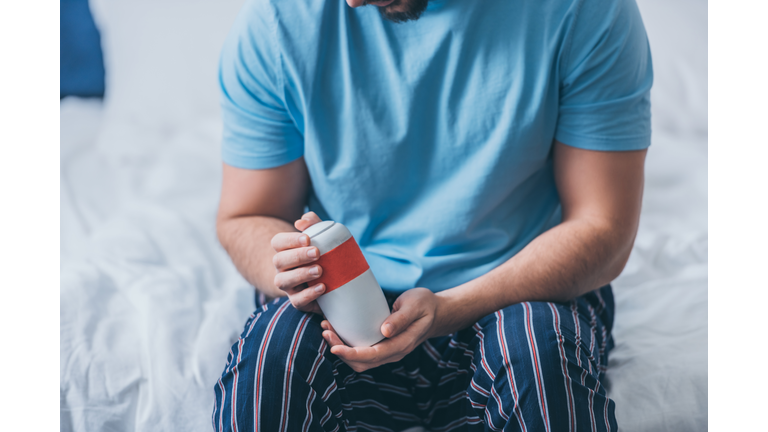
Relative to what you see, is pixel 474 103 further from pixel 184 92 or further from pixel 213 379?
pixel 184 92

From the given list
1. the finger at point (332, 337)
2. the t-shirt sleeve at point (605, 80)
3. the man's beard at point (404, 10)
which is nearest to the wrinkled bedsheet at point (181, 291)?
the finger at point (332, 337)

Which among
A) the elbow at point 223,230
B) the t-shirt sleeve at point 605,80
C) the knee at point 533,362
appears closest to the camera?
the knee at point 533,362

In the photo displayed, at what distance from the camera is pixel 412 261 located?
871mm

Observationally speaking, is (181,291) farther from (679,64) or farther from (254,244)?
(679,64)

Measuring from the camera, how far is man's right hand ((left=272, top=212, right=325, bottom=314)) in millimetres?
647

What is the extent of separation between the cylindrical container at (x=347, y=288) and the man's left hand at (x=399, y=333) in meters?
0.01

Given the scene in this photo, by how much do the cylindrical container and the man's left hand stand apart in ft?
0.04

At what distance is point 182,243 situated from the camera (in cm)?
125

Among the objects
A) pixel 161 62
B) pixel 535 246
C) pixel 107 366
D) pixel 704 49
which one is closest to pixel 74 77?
pixel 161 62

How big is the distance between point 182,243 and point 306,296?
27.1 inches

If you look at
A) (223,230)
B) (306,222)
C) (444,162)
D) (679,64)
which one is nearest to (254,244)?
(223,230)

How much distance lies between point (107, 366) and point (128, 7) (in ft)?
4.06

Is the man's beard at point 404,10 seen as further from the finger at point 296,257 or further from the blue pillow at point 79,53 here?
the blue pillow at point 79,53

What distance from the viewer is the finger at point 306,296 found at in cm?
66
